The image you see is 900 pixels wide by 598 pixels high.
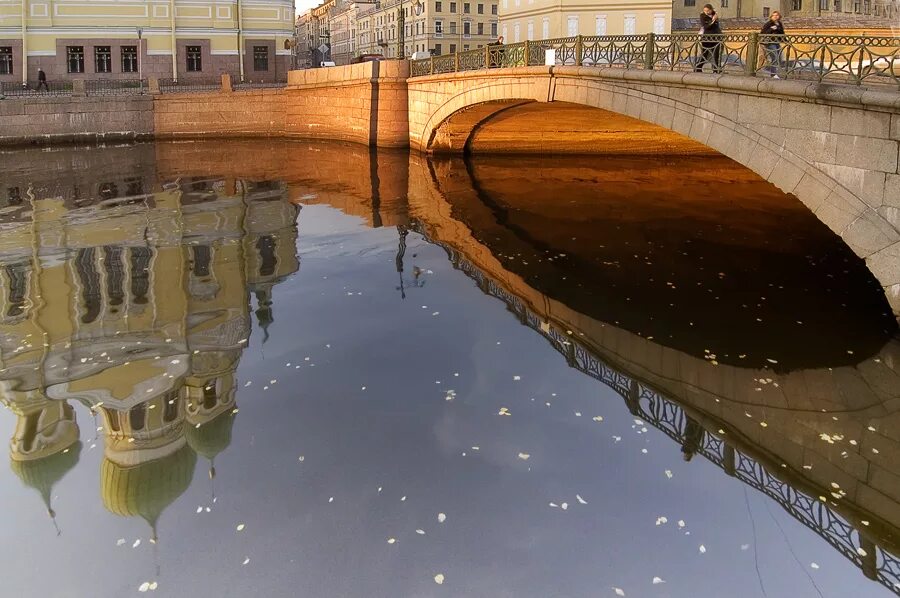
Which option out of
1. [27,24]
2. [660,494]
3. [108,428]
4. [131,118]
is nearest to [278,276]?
[108,428]

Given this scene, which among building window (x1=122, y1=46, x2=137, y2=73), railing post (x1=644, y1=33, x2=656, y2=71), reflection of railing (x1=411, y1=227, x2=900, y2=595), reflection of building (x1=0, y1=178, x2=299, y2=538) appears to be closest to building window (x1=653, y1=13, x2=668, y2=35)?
building window (x1=122, y1=46, x2=137, y2=73)

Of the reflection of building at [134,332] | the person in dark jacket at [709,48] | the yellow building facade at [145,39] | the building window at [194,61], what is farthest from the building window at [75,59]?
the person in dark jacket at [709,48]

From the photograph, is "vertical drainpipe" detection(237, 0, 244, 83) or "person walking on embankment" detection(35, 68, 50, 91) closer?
"person walking on embankment" detection(35, 68, 50, 91)

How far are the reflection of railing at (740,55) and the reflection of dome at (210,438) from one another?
7687 mm

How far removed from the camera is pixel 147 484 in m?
6.12

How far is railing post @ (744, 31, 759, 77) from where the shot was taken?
34.4 feet

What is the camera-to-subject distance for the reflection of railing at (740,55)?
905 cm

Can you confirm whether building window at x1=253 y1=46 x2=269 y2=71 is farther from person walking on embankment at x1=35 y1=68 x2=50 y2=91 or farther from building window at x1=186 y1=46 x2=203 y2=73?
person walking on embankment at x1=35 y1=68 x2=50 y2=91

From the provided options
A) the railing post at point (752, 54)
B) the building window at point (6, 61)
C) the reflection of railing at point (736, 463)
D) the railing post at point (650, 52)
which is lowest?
the reflection of railing at point (736, 463)

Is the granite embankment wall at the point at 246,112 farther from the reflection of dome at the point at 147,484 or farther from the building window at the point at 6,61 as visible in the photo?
the reflection of dome at the point at 147,484

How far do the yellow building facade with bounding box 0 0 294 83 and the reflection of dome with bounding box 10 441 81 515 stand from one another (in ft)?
113

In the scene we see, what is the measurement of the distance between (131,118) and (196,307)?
2595 centimetres

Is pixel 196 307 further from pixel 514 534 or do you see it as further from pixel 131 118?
pixel 131 118

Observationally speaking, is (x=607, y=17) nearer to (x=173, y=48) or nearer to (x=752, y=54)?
(x=173, y=48)
